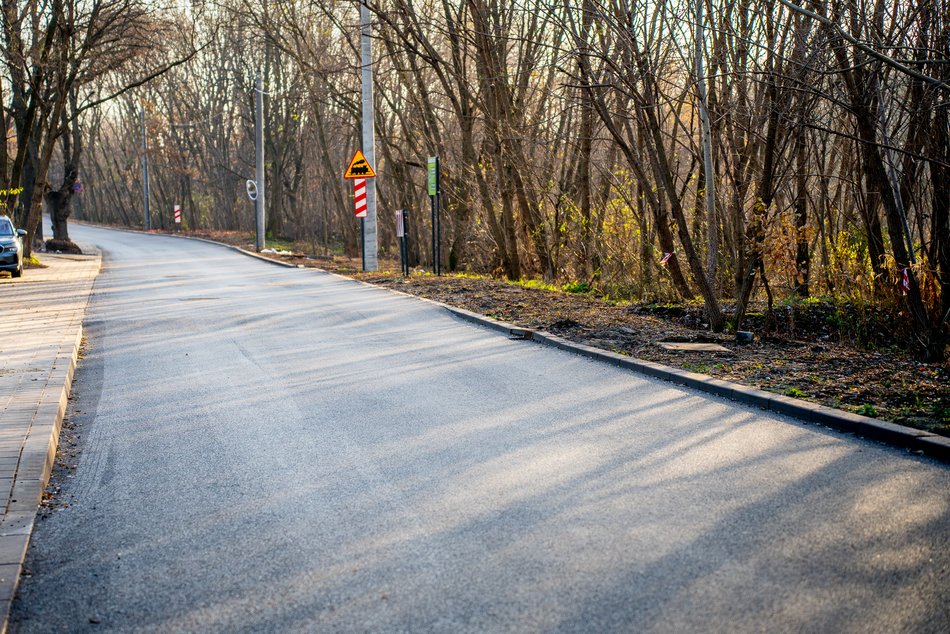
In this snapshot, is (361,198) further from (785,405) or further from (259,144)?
(785,405)

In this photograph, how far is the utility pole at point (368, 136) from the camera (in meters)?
22.9

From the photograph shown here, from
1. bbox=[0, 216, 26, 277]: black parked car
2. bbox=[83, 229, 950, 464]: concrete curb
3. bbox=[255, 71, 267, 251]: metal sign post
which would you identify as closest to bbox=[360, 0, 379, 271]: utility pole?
bbox=[0, 216, 26, 277]: black parked car

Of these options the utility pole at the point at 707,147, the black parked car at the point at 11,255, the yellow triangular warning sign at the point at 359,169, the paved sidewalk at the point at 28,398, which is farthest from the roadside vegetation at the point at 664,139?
the paved sidewalk at the point at 28,398

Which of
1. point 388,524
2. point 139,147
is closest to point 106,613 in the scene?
point 388,524

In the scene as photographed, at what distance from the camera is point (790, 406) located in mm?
6930

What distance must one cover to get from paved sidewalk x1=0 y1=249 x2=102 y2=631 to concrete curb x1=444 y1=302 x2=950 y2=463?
16.8 feet

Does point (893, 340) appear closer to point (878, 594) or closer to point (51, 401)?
point (878, 594)

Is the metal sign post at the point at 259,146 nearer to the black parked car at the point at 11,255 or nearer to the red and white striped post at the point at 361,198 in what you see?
the black parked car at the point at 11,255

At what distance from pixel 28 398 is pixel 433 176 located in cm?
1528

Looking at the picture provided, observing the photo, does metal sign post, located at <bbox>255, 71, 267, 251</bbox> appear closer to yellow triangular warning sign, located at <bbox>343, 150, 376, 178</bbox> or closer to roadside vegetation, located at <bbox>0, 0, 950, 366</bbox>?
roadside vegetation, located at <bbox>0, 0, 950, 366</bbox>

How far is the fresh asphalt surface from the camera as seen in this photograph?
353 cm

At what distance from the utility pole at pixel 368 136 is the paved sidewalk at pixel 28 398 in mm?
7999

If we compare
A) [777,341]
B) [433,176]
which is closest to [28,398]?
[777,341]

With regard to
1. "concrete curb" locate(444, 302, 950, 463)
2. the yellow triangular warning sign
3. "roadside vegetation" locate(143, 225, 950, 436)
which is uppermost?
the yellow triangular warning sign
